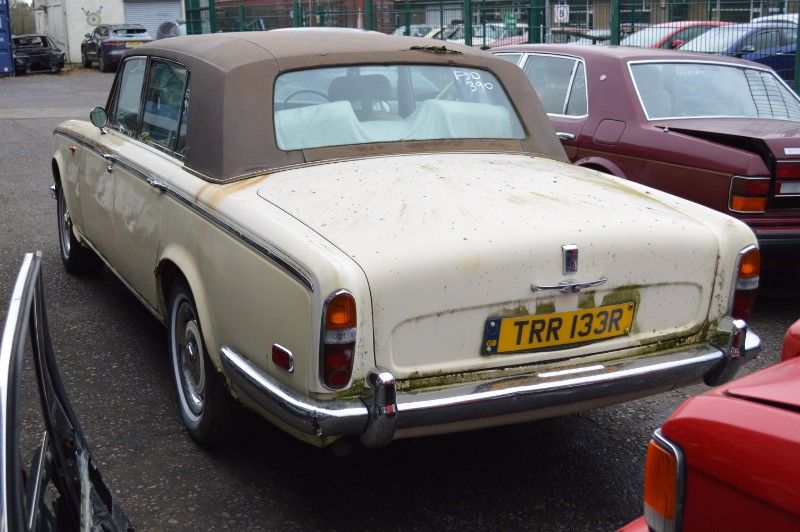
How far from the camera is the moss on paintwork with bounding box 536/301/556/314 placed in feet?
10.7

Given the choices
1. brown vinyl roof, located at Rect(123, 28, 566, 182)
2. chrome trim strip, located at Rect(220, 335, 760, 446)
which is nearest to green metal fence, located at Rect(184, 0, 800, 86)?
brown vinyl roof, located at Rect(123, 28, 566, 182)

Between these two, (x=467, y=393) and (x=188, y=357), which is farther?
(x=188, y=357)

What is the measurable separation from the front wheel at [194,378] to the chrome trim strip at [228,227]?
345 mm

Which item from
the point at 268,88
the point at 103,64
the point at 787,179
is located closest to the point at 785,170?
the point at 787,179

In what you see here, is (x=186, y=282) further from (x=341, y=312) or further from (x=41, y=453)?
(x=41, y=453)

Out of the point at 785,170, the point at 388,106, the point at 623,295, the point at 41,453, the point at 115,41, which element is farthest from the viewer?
the point at 115,41

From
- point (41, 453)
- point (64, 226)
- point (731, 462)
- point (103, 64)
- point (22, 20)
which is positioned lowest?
point (64, 226)

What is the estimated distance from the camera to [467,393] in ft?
10.2

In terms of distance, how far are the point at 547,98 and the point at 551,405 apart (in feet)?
15.3

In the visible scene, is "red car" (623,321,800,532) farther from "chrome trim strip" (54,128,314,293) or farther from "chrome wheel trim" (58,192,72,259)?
"chrome wheel trim" (58,192,72,259)

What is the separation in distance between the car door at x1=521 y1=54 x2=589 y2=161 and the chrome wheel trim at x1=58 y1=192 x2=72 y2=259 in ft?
10.9

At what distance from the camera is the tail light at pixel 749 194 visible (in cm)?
567

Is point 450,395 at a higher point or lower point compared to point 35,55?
lower

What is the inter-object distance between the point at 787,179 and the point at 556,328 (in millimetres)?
3005
